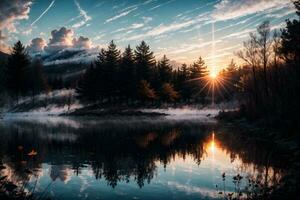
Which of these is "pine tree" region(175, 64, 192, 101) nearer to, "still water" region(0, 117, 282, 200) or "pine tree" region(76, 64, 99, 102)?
"pine tree" region(76, 64, 99, 102)

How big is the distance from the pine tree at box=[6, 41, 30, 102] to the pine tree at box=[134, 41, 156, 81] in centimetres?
2689

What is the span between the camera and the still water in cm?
1208

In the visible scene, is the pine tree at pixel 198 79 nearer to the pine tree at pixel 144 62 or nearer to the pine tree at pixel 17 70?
the pine tree at pixel 144 62

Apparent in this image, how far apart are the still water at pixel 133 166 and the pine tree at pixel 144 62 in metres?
51.9

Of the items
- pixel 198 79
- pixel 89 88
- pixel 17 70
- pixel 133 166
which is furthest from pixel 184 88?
pixel 133 166

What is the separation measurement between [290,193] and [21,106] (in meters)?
73.6

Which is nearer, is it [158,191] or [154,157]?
[158,191]

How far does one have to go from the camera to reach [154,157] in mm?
19125

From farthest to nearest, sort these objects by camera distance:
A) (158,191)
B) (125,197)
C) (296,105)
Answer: (296,105) < (158,191) < (125,197)

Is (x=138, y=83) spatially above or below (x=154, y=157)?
above

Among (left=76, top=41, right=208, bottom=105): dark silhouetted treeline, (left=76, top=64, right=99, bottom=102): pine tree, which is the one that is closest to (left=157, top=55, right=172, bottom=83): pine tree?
(left=76, top=41, right=208, bottom=105): dark silhouetted treeline

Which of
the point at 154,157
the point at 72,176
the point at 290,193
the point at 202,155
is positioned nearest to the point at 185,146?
the point at 202,155

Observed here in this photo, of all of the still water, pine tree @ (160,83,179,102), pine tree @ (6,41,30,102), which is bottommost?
the still water

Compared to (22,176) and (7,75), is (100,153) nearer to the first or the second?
(22,176)
